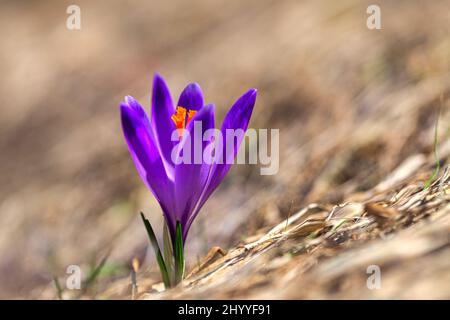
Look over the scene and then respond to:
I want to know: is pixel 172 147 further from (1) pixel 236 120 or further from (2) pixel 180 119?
(1) pixel 236 120

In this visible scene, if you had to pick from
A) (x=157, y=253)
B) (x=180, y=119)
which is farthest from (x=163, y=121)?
(x=157, y=253)

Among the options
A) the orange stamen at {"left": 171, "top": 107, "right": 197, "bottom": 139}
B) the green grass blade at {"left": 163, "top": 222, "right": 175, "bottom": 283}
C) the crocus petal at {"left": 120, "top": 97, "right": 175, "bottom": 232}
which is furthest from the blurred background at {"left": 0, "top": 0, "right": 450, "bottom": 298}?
the orange stamen at {"left": 171, "top": 107, "right": 197, "bottom": 139}

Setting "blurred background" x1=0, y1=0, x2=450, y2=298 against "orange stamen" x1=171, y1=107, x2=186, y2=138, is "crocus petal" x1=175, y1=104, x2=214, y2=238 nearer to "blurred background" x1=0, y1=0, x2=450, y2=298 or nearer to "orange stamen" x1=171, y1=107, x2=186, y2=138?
"orange stamen" x1=171, y1=107, x2=186, y2=138

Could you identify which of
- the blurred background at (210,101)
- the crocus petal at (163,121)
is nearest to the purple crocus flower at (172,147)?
the crocus petal at (163,121)

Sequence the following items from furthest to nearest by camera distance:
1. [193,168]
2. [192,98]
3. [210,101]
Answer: [210,101]
[192,98]
[193,168]

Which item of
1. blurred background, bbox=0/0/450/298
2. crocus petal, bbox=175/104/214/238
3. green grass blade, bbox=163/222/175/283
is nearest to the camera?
crocus petal, bbox=175/104/214/238
